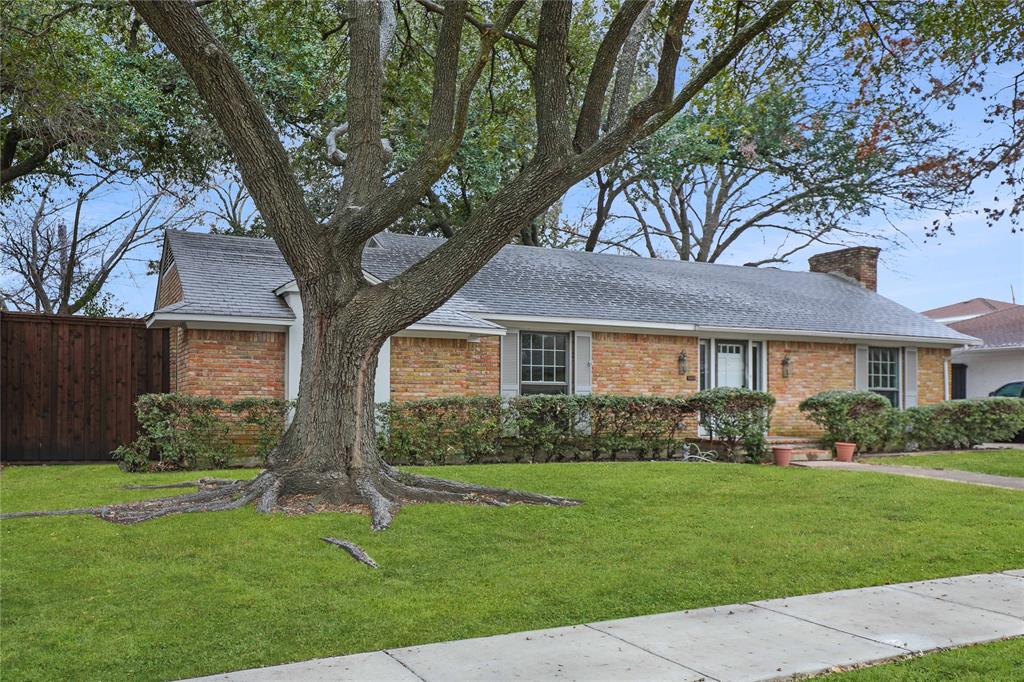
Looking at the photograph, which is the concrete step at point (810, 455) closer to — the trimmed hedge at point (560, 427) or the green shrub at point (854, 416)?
the green shrub at point (854, 416)

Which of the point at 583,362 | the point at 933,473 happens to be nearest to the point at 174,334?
the point at 583,362

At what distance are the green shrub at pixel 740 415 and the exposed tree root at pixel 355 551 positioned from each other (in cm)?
931

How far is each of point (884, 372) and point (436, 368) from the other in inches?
460

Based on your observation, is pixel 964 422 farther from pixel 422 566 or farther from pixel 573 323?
pixel 422 566

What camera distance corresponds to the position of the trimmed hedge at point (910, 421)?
1639 centimetres

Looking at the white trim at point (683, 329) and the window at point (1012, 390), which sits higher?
the white trim at point (683, 329)

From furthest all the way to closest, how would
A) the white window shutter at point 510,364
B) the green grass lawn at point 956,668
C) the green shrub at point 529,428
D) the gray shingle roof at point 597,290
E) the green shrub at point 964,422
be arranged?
1. the green shrub at point 964,422
2. the white window shutter at point 510,364
3. the gray shingle roof at point 597,290
4. the green shrub at point 529,428
5. the green grass lawn at point 956,668

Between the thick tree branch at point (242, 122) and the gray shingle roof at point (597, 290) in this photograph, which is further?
the gray shingle roof at point (597, 290)

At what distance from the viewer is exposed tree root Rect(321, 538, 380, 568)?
655 cm

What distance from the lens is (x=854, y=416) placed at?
54.0ft

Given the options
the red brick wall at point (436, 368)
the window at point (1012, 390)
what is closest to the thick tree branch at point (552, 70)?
the red brick wall at point (436, 368)

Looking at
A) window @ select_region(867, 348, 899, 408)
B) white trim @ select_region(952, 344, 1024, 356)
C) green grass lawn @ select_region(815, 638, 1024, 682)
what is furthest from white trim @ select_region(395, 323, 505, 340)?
white trim @ select_region(952, 344, 1024, 356)

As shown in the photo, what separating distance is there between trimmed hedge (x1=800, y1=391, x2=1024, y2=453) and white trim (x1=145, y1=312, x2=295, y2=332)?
10.2 metres

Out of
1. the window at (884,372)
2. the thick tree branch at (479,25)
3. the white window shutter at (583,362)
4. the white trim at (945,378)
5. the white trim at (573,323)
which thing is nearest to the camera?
the thick tree branch at (479,25)
